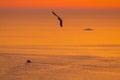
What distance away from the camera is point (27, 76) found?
138 feet

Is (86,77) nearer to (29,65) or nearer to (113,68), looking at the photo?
(113,68)

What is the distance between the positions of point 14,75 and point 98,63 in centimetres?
1239

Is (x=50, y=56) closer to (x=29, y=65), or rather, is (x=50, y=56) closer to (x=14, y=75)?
(x=29, y=65)

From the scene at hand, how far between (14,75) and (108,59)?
15946mm

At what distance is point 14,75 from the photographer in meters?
41.7

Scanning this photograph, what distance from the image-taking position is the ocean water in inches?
1651

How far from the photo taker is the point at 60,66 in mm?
47375

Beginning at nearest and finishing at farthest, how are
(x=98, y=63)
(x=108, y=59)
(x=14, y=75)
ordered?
(x=14, y=75) → (x=98, y=63) → (x=108, y=59)

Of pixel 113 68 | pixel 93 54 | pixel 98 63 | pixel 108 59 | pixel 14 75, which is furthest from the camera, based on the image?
pixel 93 54

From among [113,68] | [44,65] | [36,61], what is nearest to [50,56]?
[36,61]

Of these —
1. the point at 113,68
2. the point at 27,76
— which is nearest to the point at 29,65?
the point at 27,76

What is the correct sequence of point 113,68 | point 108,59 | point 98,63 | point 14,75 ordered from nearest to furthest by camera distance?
point 14,75 < point 113,68 < point 98,63 < point 108,59

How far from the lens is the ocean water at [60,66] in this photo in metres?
41.9

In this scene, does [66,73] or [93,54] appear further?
[93,54]
